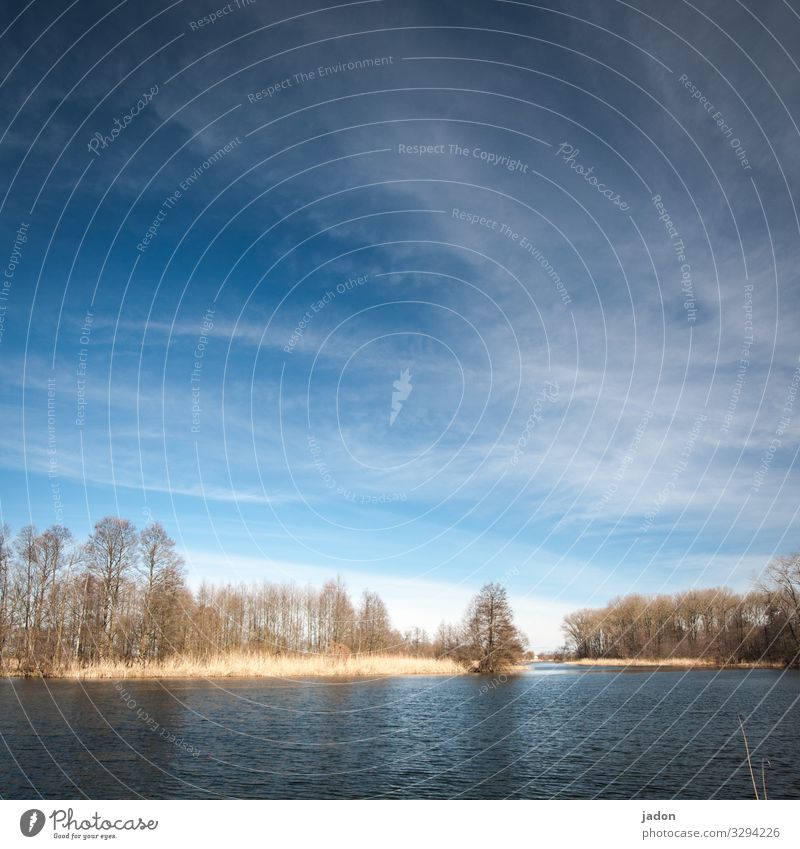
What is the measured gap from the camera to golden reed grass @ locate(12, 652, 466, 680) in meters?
59.0

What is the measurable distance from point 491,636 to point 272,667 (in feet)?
90.5

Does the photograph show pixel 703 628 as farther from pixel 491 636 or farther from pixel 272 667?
pixel 272 667

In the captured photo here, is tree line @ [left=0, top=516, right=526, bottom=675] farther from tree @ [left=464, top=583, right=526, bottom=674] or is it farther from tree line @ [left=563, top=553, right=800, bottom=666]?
tree line @ [left=563, top=553, right=800, bottom=666]

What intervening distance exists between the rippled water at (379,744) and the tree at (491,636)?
24424 millimetres

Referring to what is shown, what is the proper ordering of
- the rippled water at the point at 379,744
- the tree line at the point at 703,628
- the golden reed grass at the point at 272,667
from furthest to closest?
the tree line at the point at 703,628
the golden reed grass at the point at 272,667
the rippled water at the point at 379,744

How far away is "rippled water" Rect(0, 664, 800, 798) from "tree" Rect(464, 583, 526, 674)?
2442 cm

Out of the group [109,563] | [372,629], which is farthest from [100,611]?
[372,629]

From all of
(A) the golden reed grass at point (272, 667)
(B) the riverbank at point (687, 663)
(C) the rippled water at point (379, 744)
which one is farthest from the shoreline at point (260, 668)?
(B) the riverbank at point (687, 663)

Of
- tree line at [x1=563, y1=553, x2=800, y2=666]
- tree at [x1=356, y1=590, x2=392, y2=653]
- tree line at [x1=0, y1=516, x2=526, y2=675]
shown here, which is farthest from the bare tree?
tree line at [x1=563, y1=553, x2=800, y2=666]

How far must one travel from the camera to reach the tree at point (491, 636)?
7444 centimetres

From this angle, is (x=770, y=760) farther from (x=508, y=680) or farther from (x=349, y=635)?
(x=349, y=635)

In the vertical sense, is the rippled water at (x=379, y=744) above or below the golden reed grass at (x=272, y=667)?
above

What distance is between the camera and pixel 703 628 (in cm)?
11056

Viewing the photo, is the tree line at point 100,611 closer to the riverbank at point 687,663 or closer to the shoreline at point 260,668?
the shoreline at point 260,668
